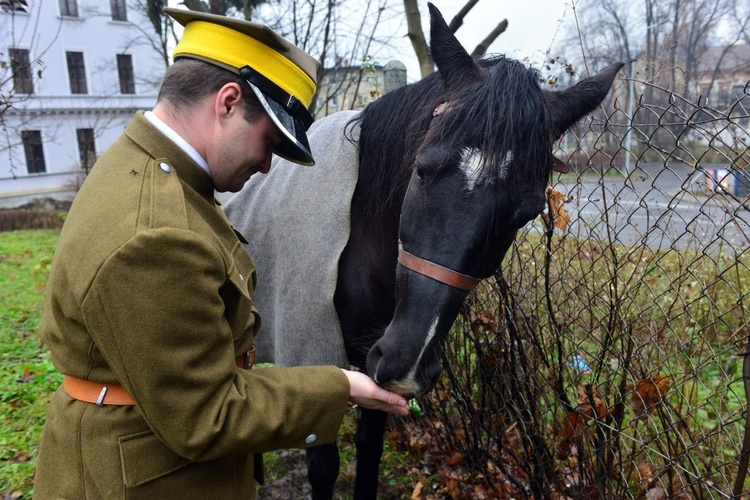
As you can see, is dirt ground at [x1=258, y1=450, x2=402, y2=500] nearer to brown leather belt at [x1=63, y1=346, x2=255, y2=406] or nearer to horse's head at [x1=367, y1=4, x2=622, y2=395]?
horse's head at [x1=367, y1=4, x2=622, y2=395]

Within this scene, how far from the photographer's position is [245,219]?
101 inches

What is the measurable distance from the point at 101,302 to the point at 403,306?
3.01ft

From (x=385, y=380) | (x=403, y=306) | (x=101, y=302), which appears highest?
(x=101, y=302)

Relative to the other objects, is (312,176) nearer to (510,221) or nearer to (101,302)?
(510,221)

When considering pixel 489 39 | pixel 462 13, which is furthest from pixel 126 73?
pixel 462 13

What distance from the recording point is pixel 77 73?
1160 inches

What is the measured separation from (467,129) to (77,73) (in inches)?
1359

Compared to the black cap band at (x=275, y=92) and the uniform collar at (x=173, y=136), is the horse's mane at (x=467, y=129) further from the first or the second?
the uniform collar at (x=173, y=136)

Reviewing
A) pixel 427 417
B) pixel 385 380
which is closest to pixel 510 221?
pixel 385 380

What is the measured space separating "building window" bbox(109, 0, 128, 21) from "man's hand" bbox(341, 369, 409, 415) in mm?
35198

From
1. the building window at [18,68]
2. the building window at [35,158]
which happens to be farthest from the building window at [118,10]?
the building window at [18,68]

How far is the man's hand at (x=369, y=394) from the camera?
1561 mm

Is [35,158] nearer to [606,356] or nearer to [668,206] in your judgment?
[606,356]

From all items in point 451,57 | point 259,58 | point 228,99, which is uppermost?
point 451,57
